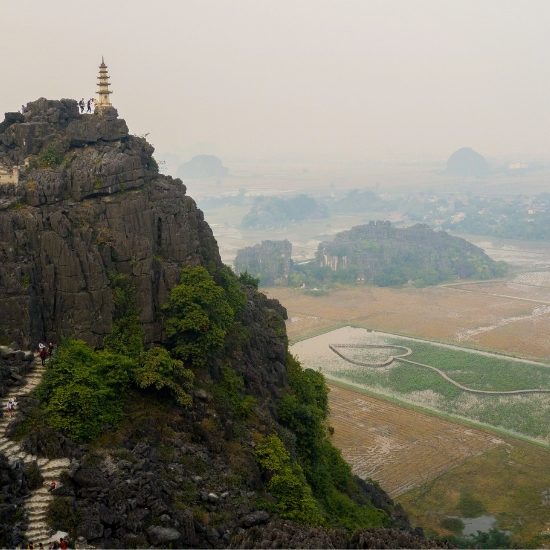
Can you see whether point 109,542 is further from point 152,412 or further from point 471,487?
point 471,487

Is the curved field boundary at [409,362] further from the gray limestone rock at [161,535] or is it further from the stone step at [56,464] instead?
the stone step at [56,464]

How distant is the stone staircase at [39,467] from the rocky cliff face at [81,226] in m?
2.81

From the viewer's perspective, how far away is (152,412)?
25.1 metres

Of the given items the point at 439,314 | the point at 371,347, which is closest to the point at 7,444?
the point at 371,347

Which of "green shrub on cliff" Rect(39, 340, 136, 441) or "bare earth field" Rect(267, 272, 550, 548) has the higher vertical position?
"green shrub on cliff" Rect(39, 340, 136, 441)

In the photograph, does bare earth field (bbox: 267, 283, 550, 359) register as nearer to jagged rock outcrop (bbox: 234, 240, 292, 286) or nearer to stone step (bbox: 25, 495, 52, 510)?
jagged rock outcrop (bbox: 234, 240, 292, 286)

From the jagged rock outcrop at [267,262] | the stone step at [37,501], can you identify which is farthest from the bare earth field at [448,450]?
the jagged rock outcrop at [267,262]

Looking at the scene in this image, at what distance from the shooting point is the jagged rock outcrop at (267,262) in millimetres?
121188

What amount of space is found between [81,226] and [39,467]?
1062cm

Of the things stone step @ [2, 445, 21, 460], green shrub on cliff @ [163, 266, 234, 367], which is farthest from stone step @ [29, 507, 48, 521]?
green shrub on cliff @ [163, 266, 234, 367]

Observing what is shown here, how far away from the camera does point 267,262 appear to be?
12369cm

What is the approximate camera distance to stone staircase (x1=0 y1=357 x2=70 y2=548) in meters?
19.0

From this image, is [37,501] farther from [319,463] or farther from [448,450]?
[448,450]

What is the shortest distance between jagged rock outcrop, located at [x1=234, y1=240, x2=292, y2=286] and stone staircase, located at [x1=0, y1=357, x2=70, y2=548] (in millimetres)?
94613
